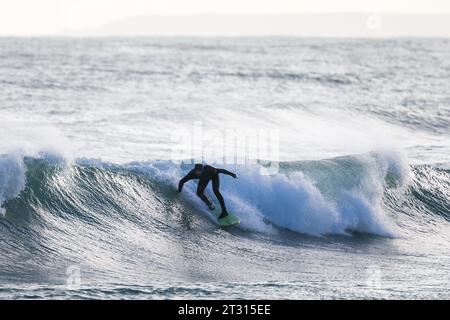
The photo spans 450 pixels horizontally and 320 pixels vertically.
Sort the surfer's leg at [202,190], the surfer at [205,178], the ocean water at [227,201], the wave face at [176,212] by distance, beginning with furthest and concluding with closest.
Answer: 1. the surfer's leg at [202,190]
2. the surfer at [205,178]
3. the wave face at [176,212]
4. the ocean water at [227,201]

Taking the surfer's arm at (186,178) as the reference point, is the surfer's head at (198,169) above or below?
above

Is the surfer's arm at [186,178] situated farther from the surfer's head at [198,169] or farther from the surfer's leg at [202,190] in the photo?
the surfer's leg at [202,190]

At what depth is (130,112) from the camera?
1152 inches

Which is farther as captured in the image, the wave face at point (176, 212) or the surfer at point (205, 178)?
the surfer at point (205, 178)

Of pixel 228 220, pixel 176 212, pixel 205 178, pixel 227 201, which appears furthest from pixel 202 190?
pixel 227 201

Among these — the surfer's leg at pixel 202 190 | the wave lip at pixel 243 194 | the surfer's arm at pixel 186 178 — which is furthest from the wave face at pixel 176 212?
the surfer's arm at pixel 186 178

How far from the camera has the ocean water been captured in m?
12.4

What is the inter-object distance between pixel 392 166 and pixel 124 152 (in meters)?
6.26

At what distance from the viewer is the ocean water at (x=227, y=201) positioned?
40.5 ft

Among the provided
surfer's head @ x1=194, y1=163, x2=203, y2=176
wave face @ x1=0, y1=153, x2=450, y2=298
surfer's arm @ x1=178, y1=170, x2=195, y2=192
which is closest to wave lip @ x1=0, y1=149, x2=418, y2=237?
wave face @ x1=0, y1=153, x2=450, y2=298

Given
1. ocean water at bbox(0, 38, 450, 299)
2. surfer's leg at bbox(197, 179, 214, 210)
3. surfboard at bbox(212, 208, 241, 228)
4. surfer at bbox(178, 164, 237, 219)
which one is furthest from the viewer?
surfboard at bbox(212, 208, 241, 228)

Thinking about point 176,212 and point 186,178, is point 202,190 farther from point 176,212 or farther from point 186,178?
point 176,212

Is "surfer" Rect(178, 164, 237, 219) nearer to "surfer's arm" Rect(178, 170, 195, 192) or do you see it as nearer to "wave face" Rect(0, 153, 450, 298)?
"surfer's arm" Rect(178, 170, 195, 192)

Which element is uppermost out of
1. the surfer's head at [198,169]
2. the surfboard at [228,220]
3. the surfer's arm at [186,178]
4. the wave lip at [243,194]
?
the surfer's head at [198,169]
